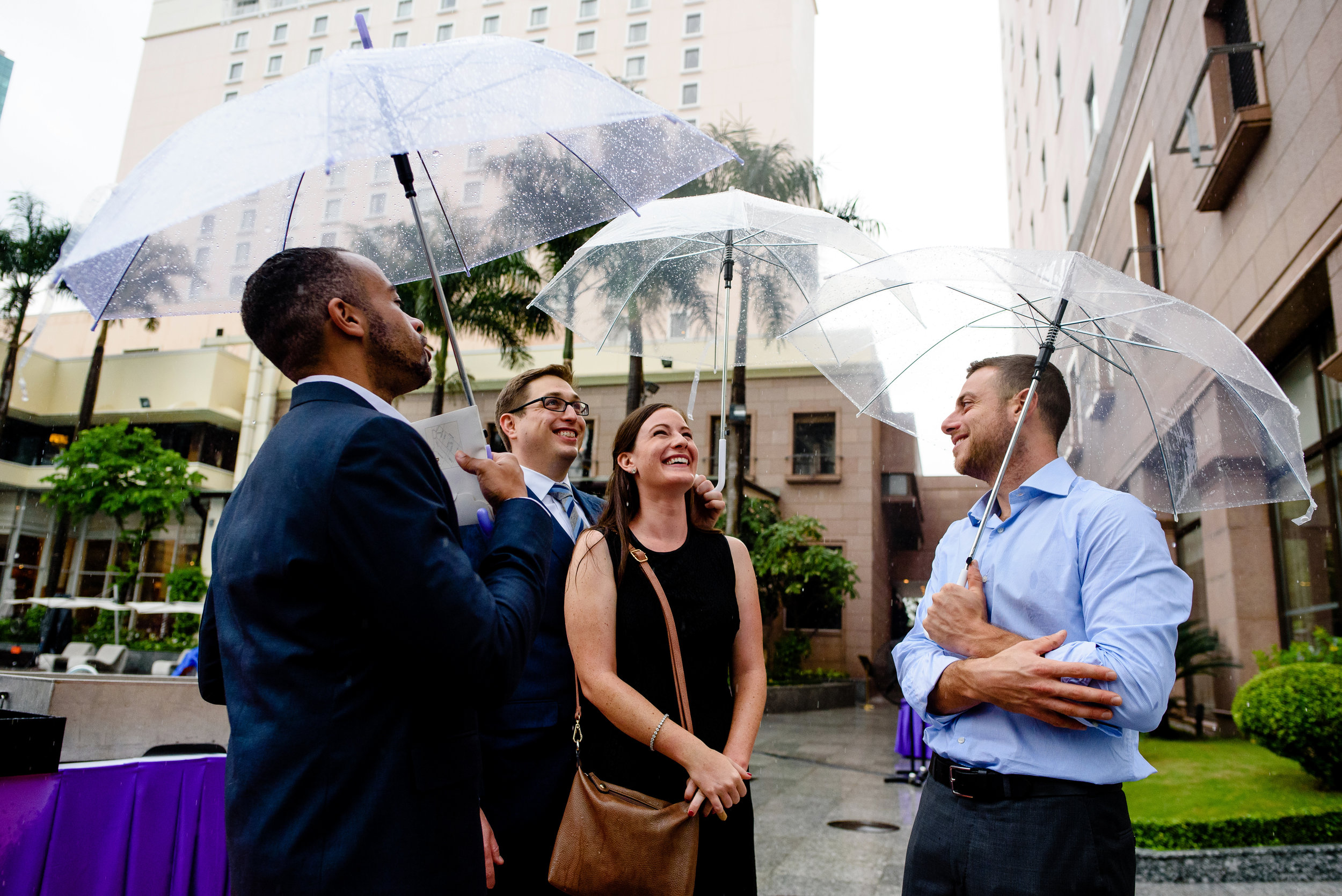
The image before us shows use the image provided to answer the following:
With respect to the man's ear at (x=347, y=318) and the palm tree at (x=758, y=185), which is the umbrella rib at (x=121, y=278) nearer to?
the man's ear at (x=347, y=318)

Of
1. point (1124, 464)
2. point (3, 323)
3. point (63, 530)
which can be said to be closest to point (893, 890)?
point (1124, 464)

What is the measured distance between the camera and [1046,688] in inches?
74.8

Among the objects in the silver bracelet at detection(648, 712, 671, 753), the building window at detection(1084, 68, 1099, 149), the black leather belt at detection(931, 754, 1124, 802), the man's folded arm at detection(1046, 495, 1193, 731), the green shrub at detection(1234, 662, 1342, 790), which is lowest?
the green shrub at detection(1234, 662, 1342, 790)

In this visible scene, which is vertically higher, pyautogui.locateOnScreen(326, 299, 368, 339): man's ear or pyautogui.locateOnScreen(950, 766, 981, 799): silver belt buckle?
pyautogui.locateOnScreen(326, 299, 368, 339): man's ear

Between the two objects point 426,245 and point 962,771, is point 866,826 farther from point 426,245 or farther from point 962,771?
point 426,245

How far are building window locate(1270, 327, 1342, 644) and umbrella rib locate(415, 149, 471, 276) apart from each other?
8333 mm

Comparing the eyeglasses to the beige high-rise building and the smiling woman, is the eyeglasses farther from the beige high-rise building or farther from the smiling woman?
the beige high-rise building

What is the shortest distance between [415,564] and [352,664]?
0.22m

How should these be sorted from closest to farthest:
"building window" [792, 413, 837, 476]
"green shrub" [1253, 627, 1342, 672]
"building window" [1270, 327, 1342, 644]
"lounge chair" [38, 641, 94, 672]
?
"green shrub" [1253, 627, 1342, 672], "building window" [1270, 327, 1342, 644], "lounge chair" [38, 641, 94, 672], "building window" [792, 413, 837, 476]

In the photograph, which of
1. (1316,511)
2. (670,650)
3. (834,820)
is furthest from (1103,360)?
(1316,511)

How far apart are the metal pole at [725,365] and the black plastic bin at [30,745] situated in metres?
2.43

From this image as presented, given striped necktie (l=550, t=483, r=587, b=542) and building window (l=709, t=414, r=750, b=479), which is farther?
building window (l=709, t=414, r=750, b=479)

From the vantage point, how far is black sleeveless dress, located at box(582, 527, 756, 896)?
229cm

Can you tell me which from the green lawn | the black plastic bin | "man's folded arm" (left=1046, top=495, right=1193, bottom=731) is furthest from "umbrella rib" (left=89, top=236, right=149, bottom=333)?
the green lawn
